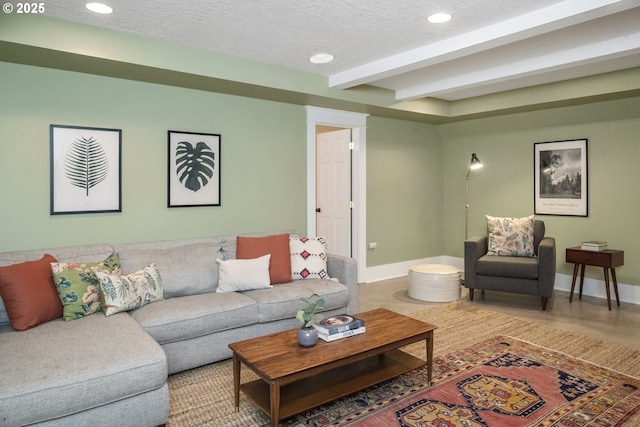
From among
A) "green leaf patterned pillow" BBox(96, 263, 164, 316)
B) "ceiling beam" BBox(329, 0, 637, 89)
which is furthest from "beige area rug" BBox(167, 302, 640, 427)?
"ceiling beam" BBox(329, 0, 637, 89)

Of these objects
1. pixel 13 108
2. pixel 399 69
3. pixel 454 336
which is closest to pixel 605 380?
pixel 454 336

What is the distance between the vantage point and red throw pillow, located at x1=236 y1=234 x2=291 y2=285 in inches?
146

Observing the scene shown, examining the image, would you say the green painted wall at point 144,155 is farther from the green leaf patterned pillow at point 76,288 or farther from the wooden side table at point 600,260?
the wooden side table at point 600,260

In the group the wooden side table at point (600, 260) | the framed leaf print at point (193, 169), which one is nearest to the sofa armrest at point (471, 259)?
the wooden side table at point (600, 260)

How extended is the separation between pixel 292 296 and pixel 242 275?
0.45 meters

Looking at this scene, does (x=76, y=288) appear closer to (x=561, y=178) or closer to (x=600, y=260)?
(x=600, y=260)

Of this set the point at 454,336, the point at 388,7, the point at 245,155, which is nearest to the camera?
the point at 388,7

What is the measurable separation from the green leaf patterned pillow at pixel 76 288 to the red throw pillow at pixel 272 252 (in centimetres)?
120

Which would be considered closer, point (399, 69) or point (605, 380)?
point (605, 380)

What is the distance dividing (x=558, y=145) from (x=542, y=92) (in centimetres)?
82

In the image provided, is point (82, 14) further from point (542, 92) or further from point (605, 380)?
point (542, 92)

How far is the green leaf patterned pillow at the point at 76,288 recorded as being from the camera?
275 cm

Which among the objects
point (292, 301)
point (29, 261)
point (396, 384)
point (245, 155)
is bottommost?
point (396, 384)

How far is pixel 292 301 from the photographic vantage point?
3.34 m
